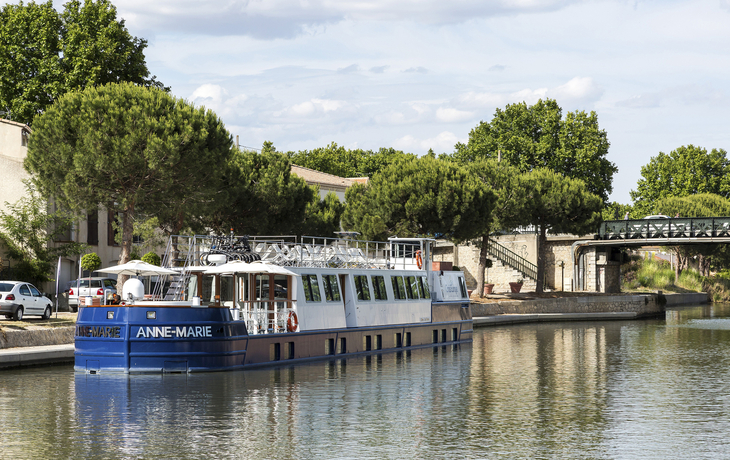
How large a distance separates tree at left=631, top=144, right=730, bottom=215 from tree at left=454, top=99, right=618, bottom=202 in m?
18.9

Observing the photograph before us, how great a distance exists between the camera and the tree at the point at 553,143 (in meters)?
87.6

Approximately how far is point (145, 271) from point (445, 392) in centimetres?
1139

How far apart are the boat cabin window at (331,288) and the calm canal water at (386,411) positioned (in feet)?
7.67

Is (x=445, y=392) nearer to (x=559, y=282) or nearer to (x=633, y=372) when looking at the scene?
(x=633, y=372)

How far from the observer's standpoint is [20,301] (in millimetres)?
33094

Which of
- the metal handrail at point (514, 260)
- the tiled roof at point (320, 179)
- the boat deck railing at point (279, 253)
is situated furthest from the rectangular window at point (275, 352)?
the tiled roof at point (320, 179)

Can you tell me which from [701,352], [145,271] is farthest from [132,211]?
[701,352]

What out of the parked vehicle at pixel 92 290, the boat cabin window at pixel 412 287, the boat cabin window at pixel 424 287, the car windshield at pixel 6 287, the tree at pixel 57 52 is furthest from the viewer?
the tree at pixel 57 52

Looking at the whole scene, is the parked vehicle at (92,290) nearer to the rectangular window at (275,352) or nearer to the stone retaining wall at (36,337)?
the stone retaining wall at (36,337)

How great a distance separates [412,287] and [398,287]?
3.95ft

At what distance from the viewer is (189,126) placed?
3631cm

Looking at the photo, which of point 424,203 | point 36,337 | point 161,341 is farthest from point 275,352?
point 424,203

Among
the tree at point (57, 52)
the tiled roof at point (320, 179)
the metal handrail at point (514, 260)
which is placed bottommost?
the metal handrail at point (514, 260)

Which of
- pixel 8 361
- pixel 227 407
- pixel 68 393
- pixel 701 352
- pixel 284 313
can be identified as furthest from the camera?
pixel 701 352
